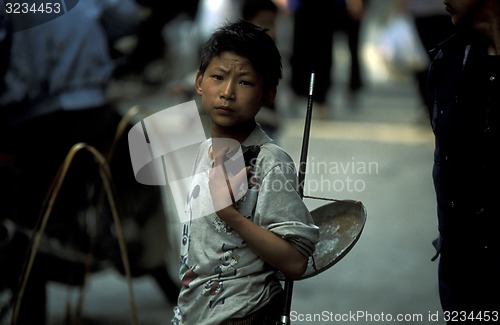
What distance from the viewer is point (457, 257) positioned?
9.81ft

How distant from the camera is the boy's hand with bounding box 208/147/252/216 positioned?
260cm

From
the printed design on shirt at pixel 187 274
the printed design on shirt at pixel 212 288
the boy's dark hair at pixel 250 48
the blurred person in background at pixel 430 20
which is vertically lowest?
the printed design on shirt at pixel 212 288

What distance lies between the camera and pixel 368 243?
255 inches

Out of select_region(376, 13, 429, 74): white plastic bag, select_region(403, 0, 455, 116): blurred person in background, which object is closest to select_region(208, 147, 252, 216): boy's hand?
select_region(403, 0, 455, 116): blurred person in background

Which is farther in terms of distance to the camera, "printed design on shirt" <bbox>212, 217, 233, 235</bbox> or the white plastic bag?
the white plastic bag

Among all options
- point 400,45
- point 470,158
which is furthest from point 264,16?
point 400,45

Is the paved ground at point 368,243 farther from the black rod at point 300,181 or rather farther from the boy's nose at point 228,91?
the boy's nose at point 228,91

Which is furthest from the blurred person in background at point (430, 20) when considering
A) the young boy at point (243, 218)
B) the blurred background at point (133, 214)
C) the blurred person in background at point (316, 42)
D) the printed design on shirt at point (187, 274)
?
the printed design on shirt at point (187, 274)

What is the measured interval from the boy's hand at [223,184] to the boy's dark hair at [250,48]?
0.27 meters

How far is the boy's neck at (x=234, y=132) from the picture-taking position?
8.92ft

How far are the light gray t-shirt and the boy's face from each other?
8 cm

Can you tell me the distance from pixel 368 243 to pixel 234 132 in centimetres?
387

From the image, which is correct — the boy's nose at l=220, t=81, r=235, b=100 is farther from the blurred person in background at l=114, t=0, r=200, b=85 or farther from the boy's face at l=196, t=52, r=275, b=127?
the blurred person in background at l=114, t=0, r=200, b=85

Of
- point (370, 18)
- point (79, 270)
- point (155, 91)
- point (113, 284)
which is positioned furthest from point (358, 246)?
point (370, 18)
